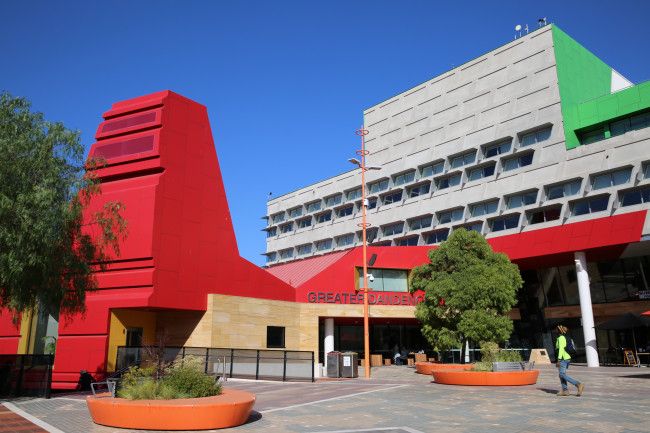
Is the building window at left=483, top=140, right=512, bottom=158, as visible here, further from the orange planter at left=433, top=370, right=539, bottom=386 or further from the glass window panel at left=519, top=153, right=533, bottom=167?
the orange planter at left=433, top=370, right=539, bottom=386

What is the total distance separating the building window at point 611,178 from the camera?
4250 cm

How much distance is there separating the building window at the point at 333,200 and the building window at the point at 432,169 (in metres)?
16.9

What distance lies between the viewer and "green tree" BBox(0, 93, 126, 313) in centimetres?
1641

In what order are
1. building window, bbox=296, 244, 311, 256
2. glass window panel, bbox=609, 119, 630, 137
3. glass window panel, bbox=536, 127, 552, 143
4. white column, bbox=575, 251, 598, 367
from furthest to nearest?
building window, bbox=296, 244, 311, 256, glass window panel, bbox=536, 127, 552, 143, glass window panel, bbox=609, 119, 630, 137, white column, bbox=575, 251, 598, 367

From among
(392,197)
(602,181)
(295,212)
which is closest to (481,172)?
(392,197)

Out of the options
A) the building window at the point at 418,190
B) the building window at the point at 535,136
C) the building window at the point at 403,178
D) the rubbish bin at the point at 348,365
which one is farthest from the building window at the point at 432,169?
the rubbish bin at the point at 348,365

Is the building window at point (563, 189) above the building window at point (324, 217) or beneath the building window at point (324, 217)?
beneath

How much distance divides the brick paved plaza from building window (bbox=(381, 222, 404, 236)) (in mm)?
47317

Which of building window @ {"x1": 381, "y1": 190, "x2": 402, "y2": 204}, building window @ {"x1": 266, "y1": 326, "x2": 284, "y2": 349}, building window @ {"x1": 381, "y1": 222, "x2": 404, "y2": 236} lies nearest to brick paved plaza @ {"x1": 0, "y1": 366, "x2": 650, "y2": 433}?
building window @ {"x1": 266, "y1": 326, "x2": 284, "y2": 349}

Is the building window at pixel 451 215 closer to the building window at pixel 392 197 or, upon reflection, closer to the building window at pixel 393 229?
Result: the building window at pixel 393 229

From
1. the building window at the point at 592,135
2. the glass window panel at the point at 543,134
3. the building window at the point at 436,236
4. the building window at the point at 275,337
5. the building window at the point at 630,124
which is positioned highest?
the glass window panel at the point at 543,134

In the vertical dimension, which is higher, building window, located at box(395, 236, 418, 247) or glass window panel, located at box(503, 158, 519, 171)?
glass window panel, located at box(503, 158, 519, 171)

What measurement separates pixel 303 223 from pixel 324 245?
714 cm

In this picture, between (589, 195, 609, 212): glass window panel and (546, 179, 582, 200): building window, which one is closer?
(589, 195, 609, 212): glass window panel
